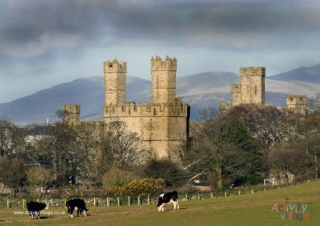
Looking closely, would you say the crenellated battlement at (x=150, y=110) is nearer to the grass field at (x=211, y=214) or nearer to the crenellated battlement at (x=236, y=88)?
the grass field at (x=211, y=214)

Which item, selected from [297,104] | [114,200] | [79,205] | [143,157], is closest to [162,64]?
[143,157]

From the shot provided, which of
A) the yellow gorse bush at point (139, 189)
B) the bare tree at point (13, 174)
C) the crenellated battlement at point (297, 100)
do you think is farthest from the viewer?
the crenellated battlement at point (297, 100)

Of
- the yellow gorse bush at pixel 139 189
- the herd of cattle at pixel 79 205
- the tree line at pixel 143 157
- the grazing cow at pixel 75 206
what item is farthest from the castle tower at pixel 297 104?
the grazing cow at pixel 75 206

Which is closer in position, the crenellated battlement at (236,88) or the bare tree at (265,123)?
the bare tree at (265,123)

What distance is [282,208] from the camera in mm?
47844

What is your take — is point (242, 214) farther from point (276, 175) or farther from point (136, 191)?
point (276, 175)

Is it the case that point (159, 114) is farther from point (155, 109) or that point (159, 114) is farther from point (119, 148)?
point (119, 148)

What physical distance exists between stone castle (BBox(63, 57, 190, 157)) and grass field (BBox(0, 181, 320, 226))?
30578 millimetres

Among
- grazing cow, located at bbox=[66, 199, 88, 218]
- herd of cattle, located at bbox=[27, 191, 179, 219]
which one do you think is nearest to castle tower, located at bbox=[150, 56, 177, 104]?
herd of cattle, located at bbox=[27, 191, 179, 219]

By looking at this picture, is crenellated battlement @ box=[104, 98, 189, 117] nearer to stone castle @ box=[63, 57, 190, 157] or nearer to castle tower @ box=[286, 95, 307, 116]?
stone castle @ box=[63, 57, 190, 157]

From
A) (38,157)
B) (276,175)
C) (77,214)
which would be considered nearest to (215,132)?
(276,175)

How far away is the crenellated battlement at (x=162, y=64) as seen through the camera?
91500 millimetres

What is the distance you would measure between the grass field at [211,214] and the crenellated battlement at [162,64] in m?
34.8

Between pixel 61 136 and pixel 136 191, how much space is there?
18968 mm
